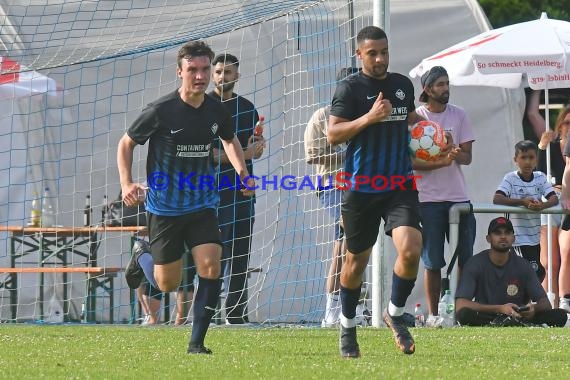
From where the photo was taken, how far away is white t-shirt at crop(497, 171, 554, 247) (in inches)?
497

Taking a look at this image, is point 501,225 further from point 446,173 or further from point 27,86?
point 27,86

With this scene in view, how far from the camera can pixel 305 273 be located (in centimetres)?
1297

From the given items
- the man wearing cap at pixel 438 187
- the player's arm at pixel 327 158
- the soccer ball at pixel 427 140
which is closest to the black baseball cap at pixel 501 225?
the man wearing cap at pixel 438 187

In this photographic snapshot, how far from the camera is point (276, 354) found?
8398 millimetres

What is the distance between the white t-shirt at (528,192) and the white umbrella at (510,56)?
0.76 feet

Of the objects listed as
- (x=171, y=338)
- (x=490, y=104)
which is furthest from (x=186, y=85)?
(x=490, y=104)

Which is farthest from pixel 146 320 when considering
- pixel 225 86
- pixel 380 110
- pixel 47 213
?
pixel 380 110

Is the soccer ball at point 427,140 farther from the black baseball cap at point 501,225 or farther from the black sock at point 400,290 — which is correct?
the black baseball cap at point 501,225

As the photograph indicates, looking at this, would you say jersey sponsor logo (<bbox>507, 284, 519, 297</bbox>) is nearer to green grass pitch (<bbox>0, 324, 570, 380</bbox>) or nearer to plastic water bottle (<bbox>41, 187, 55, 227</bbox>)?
green grass pitch (<bbox>0, 324, 570, 380</bbox>)

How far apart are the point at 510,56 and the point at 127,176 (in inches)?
225

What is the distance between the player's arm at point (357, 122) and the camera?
25.0ft

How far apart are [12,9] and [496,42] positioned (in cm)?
495

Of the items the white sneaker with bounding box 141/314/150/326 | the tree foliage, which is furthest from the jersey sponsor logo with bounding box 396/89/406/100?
the tree foliage

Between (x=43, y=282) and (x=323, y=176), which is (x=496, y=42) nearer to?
(x=323, y=176)
